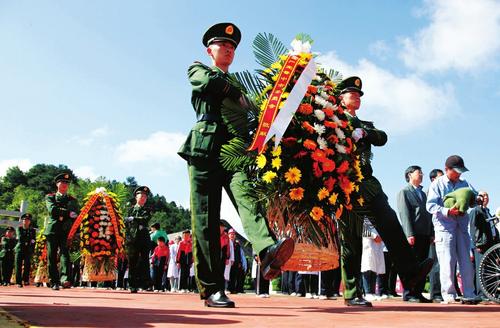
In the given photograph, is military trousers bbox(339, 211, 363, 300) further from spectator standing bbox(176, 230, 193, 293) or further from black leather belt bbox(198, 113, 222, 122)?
spectator standing bbox(176, 230, 193, 293)

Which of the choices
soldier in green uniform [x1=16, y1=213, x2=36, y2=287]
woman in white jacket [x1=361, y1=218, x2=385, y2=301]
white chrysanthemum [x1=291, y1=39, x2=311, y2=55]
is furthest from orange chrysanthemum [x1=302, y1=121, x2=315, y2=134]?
soldier in green uniform [x1=16, y1=213, x2=36, y2=287]

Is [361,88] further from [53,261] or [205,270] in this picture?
[53,261]

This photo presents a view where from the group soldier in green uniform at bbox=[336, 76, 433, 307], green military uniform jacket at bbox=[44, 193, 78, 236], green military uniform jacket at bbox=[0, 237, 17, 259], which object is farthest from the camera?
green military uniform jacket at bbox=[0, 237, 17, 259]

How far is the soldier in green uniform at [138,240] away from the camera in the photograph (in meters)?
10.7

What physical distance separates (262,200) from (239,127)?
0.63m

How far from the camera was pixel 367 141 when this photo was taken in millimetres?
5109

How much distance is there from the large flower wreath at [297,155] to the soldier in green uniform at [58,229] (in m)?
7.23

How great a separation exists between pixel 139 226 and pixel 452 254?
19.0 ft

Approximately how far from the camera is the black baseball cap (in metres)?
7.27

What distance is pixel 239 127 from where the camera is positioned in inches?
177

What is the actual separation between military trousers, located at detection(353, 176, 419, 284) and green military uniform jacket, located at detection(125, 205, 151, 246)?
258 inches

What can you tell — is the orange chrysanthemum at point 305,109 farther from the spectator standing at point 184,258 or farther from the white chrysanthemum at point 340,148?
the spectator standing at point 184,258

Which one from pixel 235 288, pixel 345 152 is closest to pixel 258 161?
pixel 345 152

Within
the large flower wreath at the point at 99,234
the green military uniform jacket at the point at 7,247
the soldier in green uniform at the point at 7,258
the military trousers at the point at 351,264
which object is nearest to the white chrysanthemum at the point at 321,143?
the military trousers at the point at 351,264
